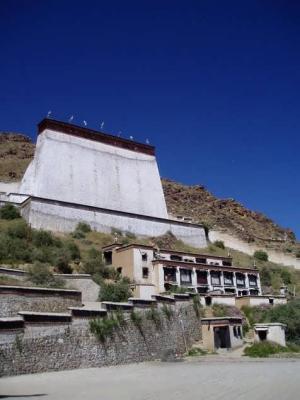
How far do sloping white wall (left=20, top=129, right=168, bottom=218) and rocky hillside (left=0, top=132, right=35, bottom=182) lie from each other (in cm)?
1058

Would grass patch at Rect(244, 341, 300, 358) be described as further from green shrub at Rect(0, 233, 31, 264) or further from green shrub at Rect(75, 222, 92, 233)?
green shrub at Rect(75, 222, 92, 233)

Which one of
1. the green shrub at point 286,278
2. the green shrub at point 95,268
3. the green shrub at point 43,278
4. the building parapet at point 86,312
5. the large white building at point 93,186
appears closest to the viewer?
the building parapet at point 86,312

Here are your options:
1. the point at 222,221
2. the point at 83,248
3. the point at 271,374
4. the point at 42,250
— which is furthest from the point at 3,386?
the point at 222,221

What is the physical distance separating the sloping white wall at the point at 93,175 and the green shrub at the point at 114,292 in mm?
15796

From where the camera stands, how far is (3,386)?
12594mm

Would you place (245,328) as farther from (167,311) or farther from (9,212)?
(9,212)

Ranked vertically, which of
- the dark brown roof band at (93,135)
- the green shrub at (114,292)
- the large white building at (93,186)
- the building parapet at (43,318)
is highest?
the dark brown roof band at (93,135)

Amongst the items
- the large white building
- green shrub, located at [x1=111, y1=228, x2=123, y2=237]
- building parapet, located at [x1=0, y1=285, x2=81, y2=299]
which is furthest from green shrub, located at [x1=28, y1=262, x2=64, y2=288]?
green shrub, located at [x1=111, y1=228, x2=123, y2=237]

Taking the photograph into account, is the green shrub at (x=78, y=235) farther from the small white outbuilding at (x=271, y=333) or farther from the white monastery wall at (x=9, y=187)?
the small white outbuilding at (x=271, y=333)

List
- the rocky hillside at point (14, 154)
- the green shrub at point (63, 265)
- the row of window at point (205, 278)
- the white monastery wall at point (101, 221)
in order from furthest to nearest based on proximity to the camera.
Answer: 1. the rocky hillside at point (14, 154)
2. the white monastery wall at point (101, 221)
3. the row of window at point (205, 278)
4. the green shrub at point (63, 265)

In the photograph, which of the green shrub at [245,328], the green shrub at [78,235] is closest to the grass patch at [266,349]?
the green shrub at [245,328]

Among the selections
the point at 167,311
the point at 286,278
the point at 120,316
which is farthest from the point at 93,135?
the point at 120,316

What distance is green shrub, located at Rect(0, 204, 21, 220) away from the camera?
3533cm

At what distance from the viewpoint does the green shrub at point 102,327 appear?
57.8 ft
